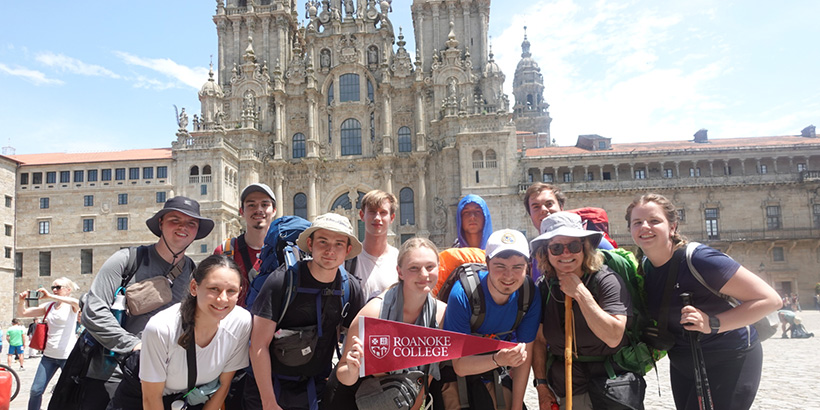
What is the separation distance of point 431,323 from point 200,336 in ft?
5.99

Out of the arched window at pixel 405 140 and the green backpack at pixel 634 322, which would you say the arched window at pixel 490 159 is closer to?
the arched window at pixel 405 140

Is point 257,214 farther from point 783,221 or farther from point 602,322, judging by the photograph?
point 783,221

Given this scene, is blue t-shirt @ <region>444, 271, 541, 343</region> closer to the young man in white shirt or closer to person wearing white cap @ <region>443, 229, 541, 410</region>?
person wearing white cap @ <region>443, 229, 541, 410</region>

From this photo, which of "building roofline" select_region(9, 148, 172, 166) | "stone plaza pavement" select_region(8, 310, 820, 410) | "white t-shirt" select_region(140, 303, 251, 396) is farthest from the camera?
"building roofline" select_region(9, 148, 172, 166)

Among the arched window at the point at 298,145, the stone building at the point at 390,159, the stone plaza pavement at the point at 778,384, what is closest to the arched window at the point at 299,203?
the stone building at the point at 390,159

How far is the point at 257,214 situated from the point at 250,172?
37.0 metres

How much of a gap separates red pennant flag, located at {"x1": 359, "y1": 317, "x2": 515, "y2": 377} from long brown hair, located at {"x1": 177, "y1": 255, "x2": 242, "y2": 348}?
1.20m

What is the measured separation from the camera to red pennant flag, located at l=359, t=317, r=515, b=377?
394 centimetres

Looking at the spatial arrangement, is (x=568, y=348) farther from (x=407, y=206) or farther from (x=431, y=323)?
(x=407, y=206)

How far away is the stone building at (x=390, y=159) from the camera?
38.2 meters

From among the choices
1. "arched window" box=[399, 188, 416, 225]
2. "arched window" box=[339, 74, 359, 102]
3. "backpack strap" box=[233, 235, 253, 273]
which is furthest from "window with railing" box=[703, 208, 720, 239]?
"backpack strap" box=[233, 235, 253, 273]

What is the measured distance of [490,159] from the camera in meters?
38.8

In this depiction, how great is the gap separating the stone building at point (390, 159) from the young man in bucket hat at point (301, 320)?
33.5m

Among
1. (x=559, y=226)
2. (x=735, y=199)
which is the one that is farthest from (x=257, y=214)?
(x=735, y=199)
